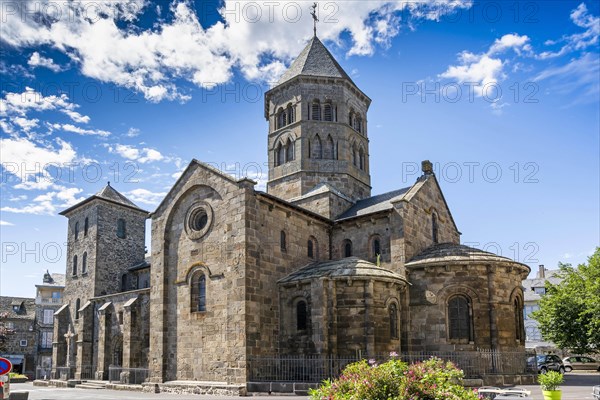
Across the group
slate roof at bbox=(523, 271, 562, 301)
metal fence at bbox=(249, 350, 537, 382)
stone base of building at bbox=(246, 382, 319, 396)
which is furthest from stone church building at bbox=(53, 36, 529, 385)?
slate roof at bbox=(523, 271, 562, 301)

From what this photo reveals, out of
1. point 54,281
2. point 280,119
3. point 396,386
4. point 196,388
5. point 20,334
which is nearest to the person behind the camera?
A: point 396,386

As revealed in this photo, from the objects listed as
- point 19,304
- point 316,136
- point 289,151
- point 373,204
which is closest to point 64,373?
point 289,151

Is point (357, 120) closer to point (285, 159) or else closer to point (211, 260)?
point (285, 159)

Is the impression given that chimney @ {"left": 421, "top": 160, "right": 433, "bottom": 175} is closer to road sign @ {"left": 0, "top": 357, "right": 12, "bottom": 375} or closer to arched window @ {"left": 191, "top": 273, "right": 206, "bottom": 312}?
arched window @ {"left": 191, "top": 273, "right": 206, "bottom": 312}

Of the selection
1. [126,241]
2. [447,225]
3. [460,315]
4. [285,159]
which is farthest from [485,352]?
[126,241]

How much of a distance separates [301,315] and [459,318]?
24.7 feet

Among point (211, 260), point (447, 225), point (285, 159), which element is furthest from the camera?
point (285, 159)

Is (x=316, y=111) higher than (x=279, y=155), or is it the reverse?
(x=316, y=111)

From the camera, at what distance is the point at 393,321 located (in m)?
24.0

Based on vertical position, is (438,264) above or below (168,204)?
below

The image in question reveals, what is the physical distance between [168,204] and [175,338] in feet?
23.2

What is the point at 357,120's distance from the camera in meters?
35.9

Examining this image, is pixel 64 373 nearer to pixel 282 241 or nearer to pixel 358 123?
pixel 282 241

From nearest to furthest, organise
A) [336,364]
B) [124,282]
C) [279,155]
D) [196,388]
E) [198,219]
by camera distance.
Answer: [336,364]
[196,388]
[198,219]
[279,155]
[124,282]
